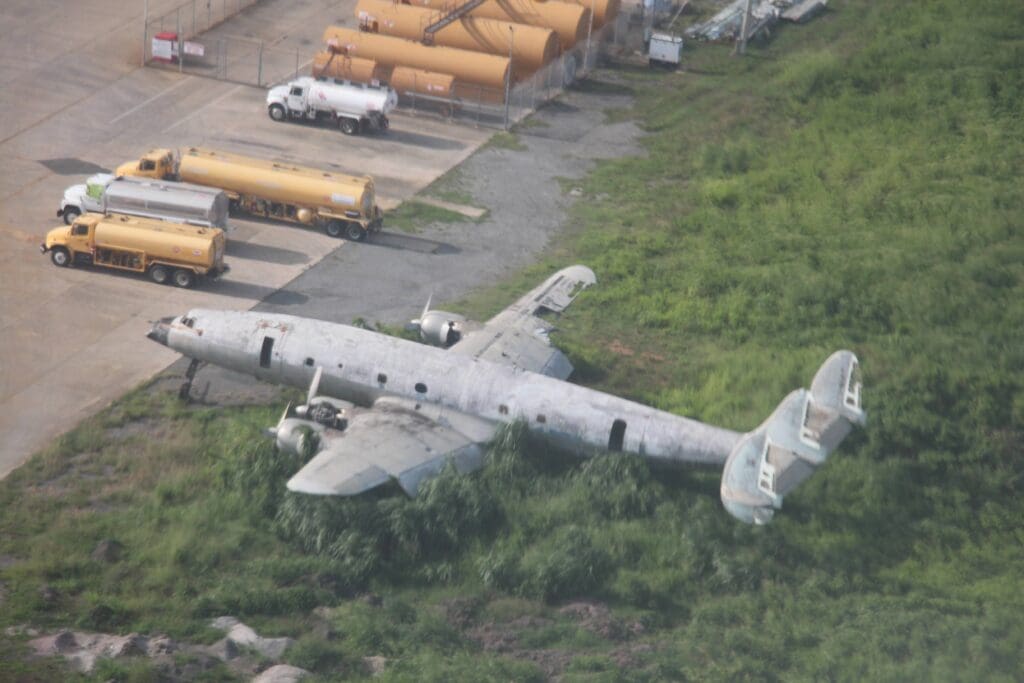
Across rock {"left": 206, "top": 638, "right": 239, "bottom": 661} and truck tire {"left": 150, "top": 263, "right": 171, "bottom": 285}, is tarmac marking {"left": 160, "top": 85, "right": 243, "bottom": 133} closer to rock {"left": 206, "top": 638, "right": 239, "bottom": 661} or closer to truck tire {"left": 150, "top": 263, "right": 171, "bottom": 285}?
truck tire {"left": 150, "top": 263, "right": 171, "bottom": 285}

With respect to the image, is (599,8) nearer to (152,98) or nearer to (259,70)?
(259,70)

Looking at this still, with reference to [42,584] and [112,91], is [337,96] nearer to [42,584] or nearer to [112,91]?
[112,91]

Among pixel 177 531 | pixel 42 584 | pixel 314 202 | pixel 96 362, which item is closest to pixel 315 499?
pixel 177 531

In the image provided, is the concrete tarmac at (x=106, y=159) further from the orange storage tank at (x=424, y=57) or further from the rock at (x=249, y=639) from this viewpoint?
the rock at (x=249, y=639)

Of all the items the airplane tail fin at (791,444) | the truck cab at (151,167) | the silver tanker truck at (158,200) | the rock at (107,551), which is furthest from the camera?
the truck cab at (151,167)

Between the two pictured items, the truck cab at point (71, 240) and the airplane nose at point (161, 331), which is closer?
the airplane nose at point (161, 331)

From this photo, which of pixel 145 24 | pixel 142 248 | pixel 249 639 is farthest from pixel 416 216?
pixel 249 639

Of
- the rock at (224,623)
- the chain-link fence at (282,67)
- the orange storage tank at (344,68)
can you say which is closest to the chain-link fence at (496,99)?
the chain-link fence at (282,67)
